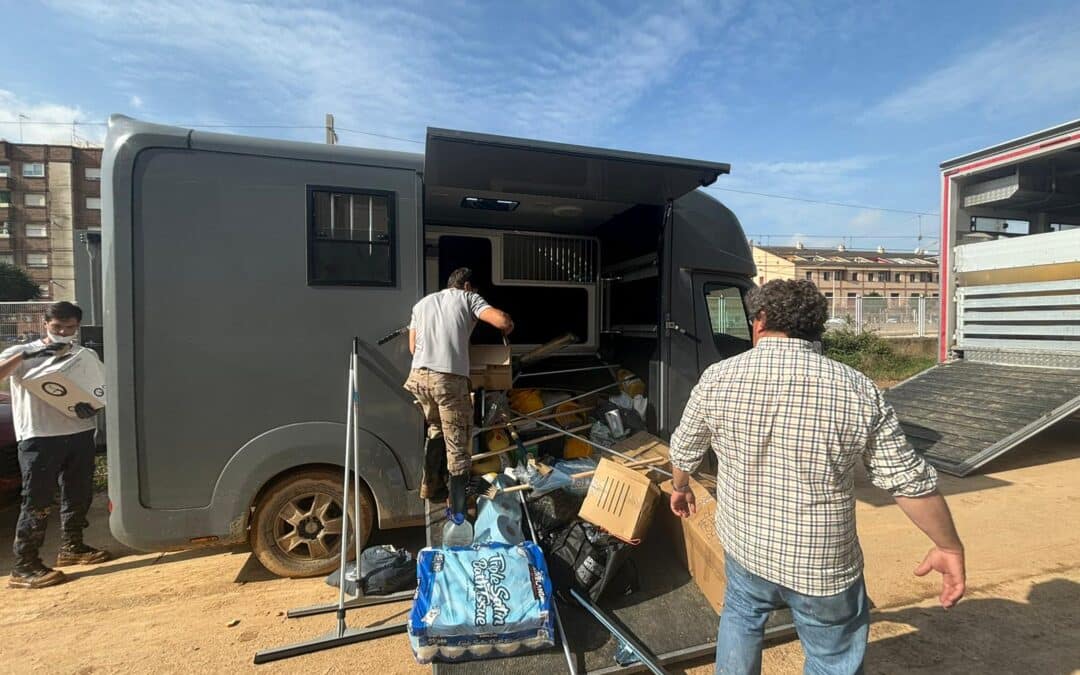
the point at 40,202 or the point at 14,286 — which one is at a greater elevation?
the point at 40,202

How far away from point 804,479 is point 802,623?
1.81 feet

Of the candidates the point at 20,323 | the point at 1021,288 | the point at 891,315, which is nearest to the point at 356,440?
the point at 1021,288

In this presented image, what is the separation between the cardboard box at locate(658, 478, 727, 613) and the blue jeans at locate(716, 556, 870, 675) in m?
0.92

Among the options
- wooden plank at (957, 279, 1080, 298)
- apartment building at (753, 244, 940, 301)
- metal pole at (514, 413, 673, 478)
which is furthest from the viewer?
apartment building at (753, 244, 940, 301)

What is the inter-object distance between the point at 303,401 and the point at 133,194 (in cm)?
159

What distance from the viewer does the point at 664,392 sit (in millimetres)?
4664

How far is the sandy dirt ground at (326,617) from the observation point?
2.85 m

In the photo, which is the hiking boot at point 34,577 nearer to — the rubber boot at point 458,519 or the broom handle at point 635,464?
the rubber boot at point 458,519

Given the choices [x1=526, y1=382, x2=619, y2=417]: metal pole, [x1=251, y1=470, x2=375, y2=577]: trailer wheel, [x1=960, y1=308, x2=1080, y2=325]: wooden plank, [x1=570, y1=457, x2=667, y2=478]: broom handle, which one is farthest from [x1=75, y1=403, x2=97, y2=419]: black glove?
[x1=960, y1=308, x2=1080, y2=325]: wooden plank

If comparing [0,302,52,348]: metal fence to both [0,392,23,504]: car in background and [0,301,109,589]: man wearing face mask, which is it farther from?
[0,301,109,589]: man wearing face mask

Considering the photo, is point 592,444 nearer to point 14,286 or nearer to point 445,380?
point 445,380

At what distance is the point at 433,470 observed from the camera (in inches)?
144

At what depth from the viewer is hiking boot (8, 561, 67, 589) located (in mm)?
3672

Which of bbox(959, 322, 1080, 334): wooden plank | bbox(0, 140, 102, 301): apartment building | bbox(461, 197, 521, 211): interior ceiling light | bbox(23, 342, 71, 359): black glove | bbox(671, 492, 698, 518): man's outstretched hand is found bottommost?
bbox(671, 492, 698, 518): man's outstretched hand
